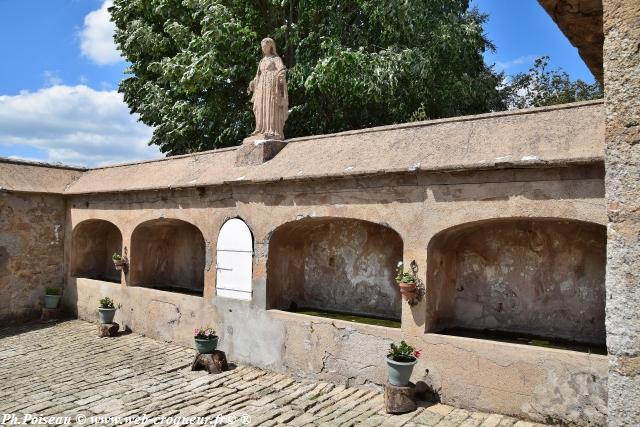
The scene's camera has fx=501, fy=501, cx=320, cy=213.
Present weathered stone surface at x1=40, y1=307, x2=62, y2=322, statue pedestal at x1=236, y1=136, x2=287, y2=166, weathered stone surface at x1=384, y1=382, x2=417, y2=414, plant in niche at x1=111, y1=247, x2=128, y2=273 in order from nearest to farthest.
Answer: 1. weathered stone surface at x1=384, y1=382, x2=417, y2=414
2. statue pedestal at x1=236, y1=136, x2=287, y2=166
3. plant in niche at x1=111, y1=247, x2=128, y2=273
4. weathered stone surface at x1=40, y1=307, x2=62, y2=322

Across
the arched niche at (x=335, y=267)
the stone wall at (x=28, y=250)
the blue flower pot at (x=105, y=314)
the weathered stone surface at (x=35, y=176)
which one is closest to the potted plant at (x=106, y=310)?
the blue flower pot at (x=105, y=314)

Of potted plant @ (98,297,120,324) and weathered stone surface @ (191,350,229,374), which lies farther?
potted plant @ (98,297,120,324)

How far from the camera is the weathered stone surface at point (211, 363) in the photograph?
8.45 metres

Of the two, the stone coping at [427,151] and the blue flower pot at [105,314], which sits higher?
the stone coping at [427,151]

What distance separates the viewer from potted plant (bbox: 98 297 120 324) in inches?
433

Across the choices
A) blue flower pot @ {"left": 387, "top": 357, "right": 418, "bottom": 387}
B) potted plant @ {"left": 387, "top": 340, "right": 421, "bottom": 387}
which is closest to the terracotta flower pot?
potted plant @ {"left": 387, "top": 340, "right": 421, "bottom": 387}

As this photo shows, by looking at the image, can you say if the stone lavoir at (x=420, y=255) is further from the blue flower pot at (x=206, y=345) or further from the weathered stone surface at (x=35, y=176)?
the weathered stone surface at (x=35, y=176)

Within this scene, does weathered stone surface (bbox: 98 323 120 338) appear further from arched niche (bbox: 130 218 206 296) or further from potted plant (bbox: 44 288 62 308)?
potted plant (bbox: 44 288 62 308)

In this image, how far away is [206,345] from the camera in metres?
8.53

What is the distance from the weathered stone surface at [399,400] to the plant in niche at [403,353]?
35cm

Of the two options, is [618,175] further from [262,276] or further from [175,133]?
[175,133]

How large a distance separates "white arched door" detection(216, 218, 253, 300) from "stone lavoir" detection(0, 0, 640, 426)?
0.10 feet

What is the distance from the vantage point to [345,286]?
907 centimetres

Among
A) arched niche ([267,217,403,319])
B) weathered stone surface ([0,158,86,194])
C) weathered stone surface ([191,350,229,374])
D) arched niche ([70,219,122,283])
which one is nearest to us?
weathered stone surface ([191,350,229,374])
